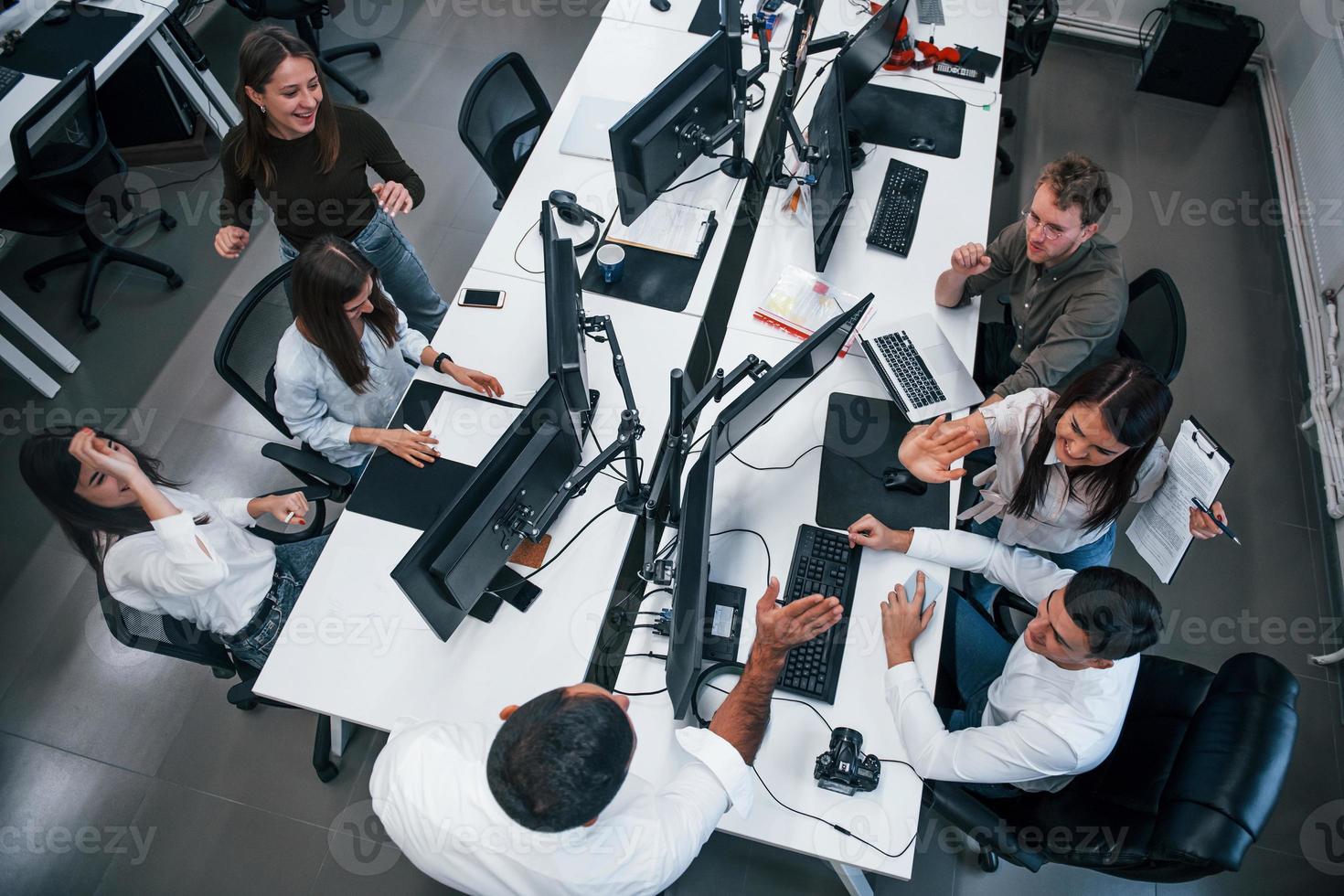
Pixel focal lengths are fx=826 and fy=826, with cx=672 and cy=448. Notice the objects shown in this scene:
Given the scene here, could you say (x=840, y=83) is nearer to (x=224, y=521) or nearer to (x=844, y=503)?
(x=844, y=503)

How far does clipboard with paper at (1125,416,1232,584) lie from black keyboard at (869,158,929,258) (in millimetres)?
1176

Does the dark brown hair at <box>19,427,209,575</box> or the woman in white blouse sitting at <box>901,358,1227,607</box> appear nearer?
the dark brown hair at <box>19,427,209,575</box>

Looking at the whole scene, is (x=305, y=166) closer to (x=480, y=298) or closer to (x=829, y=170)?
(x=480, y=298)

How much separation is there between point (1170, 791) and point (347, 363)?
2.35m

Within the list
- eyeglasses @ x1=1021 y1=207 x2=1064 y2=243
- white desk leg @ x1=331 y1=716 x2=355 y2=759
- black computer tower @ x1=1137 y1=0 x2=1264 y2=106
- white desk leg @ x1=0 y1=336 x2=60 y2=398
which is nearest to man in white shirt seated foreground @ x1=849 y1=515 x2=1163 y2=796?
eyeglasses @ x1=1021 y1=207 x2=1064 y2=243

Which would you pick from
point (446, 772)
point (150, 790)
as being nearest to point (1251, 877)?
point (446, 772)

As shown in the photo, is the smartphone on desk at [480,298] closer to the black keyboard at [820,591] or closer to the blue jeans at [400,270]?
the blue jeans at [400,270]

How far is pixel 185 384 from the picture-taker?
11.5ft

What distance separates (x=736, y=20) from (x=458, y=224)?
5.68 ft

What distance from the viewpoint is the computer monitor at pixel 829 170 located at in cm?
251

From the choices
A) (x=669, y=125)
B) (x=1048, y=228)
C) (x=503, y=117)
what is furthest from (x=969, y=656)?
(x=503, y=117)

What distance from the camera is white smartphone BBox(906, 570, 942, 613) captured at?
89.3 inches

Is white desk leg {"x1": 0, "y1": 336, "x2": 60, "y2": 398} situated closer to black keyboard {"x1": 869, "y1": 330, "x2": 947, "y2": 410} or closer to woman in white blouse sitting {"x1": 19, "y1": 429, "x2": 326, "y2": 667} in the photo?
woman in white blouse sitting {"x1": 19, "y1": 429, "x2": 326, "y2": 667}

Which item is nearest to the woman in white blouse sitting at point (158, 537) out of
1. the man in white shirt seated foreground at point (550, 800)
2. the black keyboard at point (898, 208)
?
the man in white shirt seated foreground at point (550, 800)
